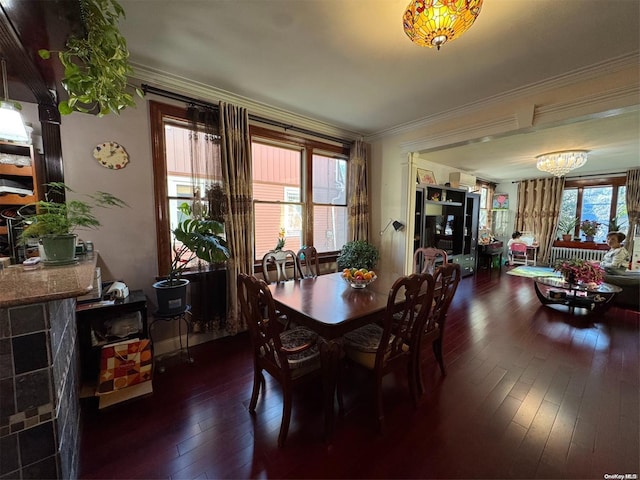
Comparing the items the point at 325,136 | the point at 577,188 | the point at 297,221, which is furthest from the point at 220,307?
the point at 577,188

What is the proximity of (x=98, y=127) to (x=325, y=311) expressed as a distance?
2.40m

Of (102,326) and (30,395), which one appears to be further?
(102,326)

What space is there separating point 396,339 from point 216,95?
112 inches

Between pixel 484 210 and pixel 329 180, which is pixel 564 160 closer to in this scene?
pixel 484 210

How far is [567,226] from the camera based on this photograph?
22.9ft

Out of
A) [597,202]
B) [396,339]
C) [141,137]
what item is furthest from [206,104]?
[597,202]

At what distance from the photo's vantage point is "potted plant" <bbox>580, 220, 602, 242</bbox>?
21.3 ft

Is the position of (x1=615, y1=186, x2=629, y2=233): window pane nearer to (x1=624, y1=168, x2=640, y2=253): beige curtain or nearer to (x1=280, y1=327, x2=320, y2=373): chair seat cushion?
(x1=624, y1=168, x2=640, y2=253): beige curtain

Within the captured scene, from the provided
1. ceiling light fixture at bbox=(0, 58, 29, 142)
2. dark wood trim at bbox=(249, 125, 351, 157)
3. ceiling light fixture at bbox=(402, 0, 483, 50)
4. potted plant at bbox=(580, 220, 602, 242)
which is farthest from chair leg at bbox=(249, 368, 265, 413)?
potted plant at bbox=(580, 220, 602, 242)

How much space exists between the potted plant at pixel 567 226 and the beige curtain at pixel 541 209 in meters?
0.29

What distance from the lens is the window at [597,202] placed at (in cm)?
622

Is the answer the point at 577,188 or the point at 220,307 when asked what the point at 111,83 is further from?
the point at 577,188

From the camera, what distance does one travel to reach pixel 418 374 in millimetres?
1931

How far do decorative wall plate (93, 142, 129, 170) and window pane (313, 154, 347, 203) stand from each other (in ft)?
7.26
